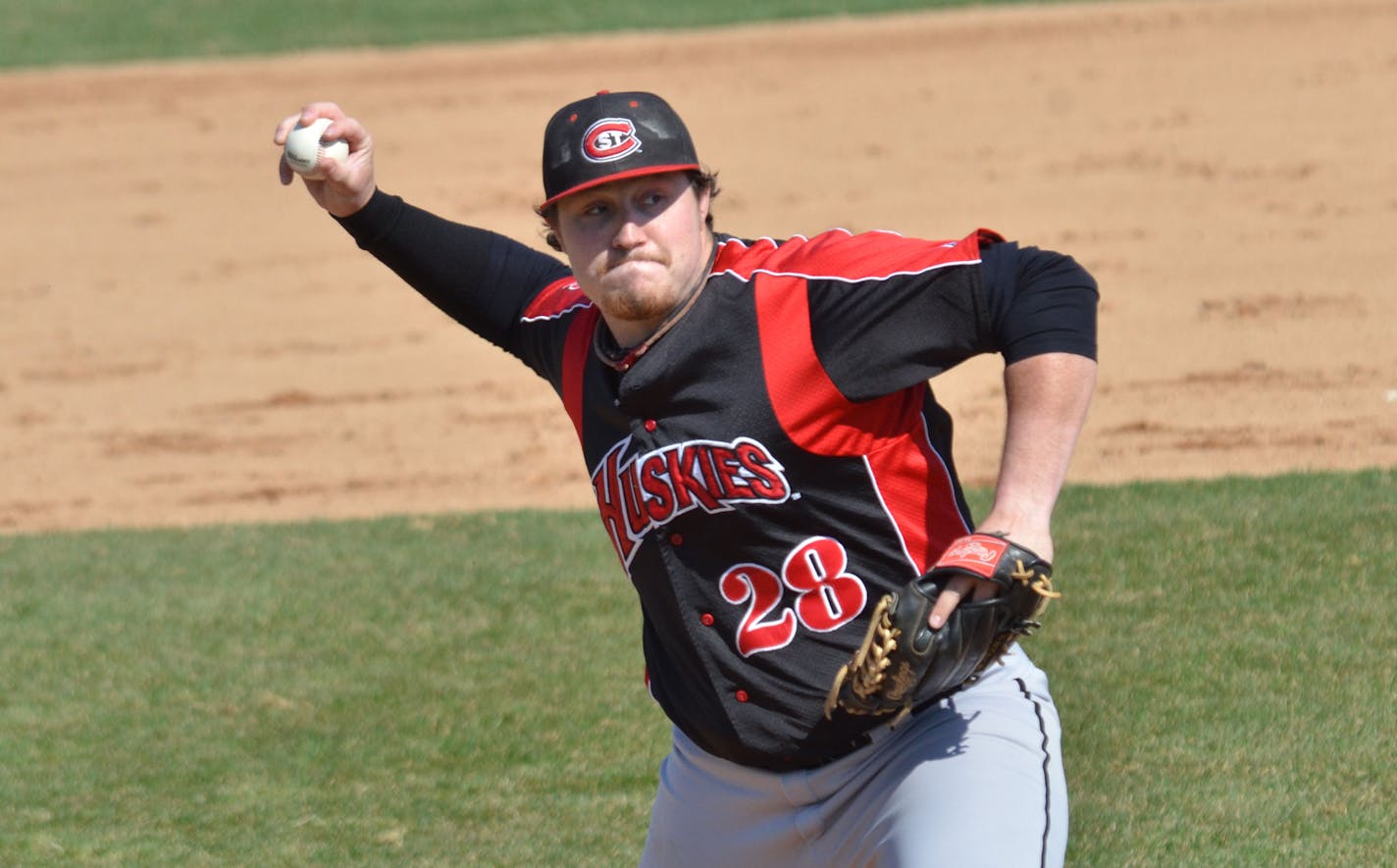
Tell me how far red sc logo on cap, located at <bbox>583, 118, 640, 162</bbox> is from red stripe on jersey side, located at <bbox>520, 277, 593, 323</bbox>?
0.39 metres

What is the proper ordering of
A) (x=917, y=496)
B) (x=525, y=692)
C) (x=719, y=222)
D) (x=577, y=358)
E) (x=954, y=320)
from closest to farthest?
(x=954, y=320)
(x=917, y=496)
(x=577, y=358)
(x=525, y=692)
(x=719, y=222)

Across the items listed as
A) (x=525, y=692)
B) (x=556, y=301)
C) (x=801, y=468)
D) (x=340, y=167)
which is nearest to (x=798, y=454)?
(x=801, y=468)

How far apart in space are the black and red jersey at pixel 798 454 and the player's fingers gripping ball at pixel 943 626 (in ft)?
0.62

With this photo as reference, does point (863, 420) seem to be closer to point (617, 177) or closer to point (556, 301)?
point (617, 177)

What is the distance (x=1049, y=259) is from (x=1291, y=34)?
12.0m

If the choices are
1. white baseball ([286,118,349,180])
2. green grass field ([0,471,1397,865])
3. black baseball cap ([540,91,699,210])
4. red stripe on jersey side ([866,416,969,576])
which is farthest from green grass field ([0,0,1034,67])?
red stripe on jersey side ([866,416,969,576])

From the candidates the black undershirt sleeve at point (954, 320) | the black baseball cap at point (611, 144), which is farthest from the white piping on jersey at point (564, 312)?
the black undershirt sleeve at point (954, 320)

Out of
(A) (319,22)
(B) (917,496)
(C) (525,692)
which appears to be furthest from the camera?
(A) (319,22)

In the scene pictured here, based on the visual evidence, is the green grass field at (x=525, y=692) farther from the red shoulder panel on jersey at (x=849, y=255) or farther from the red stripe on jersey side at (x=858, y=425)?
the red shoulder panel on jersey at (x=849, y=255)

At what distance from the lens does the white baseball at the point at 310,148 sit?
3061 millimetres

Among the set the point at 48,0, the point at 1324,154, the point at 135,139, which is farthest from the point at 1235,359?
the point at 48,0

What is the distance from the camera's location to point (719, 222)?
35.8 feet

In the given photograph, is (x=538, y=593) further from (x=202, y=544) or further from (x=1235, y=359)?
(x=1235, y=359)

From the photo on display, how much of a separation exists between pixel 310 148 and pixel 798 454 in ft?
3.43
